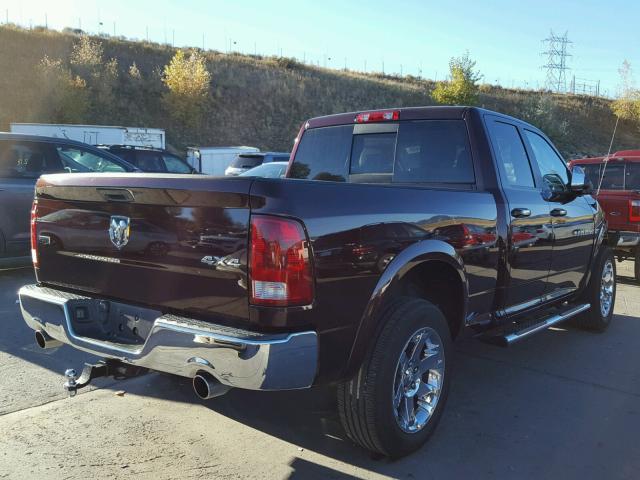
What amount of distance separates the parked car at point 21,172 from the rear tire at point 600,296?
6.54m

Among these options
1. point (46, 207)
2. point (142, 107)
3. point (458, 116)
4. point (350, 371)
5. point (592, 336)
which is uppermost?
point (142, 107)

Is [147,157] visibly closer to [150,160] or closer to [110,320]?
[150,160]

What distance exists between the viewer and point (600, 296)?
5992 mm

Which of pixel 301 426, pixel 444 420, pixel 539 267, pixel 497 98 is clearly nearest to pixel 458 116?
pixel 539 267

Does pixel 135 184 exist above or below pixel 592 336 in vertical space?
above

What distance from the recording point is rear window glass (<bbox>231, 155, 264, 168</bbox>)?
17656 mm

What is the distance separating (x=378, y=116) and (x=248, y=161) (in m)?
13.7

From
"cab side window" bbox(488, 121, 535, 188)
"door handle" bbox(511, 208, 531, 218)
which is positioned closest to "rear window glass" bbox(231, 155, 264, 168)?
"cab side window" bbox(488, 121, 535, 188)

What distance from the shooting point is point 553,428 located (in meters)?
3.78

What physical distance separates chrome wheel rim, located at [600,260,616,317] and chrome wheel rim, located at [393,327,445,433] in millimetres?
3388

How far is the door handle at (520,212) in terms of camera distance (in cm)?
423

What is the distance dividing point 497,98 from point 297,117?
27.3 metres

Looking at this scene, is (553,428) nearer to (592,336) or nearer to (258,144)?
(592,336)

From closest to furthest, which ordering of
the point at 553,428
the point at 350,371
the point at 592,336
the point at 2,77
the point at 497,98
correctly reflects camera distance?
1. the point at 350,371
2. the point at 553,428
3. the point at 592,336
4. the point at 2,77
5. the point at 497,98
